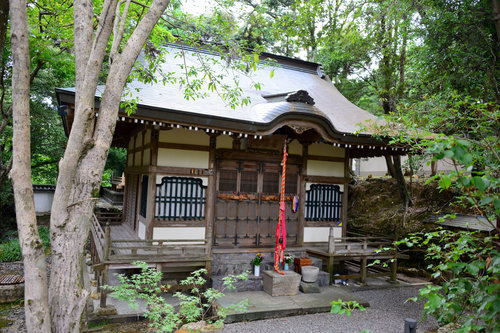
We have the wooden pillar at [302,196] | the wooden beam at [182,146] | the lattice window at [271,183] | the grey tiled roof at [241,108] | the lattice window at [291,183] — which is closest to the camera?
the grey tiled roof at [241,108]

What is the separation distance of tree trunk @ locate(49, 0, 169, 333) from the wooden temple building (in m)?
2.91

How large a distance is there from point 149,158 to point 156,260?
251 cm

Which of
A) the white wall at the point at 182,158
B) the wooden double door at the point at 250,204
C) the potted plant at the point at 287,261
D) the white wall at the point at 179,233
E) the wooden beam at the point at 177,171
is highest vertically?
the white wall at the point at 182,158

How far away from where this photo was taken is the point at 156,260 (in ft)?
21.7

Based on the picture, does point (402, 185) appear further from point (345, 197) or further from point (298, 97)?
point (298, 97)

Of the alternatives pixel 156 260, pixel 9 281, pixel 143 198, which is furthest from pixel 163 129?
pixel 9 281

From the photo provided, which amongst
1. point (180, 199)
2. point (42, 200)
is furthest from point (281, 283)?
point (42, 200)

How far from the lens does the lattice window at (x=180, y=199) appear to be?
301 inches

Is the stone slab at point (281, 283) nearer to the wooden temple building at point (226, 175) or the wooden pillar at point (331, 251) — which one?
the wooden temple building at point (226, 175)

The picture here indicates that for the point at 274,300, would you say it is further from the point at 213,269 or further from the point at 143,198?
the point at 143,198

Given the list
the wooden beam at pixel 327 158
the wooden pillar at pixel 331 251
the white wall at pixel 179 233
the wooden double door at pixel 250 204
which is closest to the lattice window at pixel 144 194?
the white wall at pixel 179 233

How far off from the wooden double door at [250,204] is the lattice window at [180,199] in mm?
499

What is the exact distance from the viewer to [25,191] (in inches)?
109

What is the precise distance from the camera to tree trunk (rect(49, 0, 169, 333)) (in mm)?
2838
